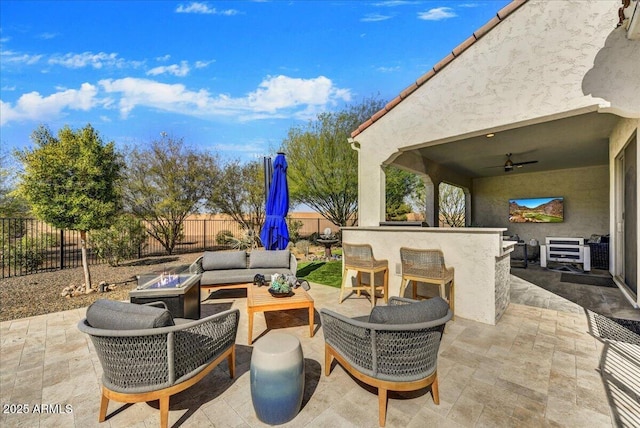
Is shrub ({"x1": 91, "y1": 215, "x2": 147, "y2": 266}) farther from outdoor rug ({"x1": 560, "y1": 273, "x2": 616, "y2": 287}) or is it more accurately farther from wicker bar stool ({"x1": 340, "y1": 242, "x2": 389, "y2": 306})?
outdoor rug ({"x1": 560, "y1": 273, "x2": 616, "y2": 287})

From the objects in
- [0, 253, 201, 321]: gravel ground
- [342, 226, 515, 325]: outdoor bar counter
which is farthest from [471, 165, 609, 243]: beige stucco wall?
[0, 253, 201, 321]: gravel ground

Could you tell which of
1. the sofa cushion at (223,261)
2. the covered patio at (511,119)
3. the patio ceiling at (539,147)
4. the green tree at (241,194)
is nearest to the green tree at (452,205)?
the patio ceiling at (539,147)

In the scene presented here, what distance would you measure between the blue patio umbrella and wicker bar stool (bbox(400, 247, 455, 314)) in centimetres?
287

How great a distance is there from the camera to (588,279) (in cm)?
621

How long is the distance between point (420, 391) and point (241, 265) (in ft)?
13.2

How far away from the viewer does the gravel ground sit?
4.52 meters

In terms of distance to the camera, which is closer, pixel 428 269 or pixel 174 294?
pixel 174 294

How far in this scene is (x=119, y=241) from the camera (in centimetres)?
855

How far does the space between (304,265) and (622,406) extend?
728cm

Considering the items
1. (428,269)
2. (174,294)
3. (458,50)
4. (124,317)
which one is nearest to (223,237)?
(174,294)

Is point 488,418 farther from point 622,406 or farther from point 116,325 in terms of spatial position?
point 116,325

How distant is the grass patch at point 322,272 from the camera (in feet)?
21.3

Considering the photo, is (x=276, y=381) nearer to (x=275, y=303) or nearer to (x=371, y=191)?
(x=275, y=303)

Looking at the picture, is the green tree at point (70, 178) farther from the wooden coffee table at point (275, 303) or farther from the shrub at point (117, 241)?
the wooden coffee table at point (275, 303)
